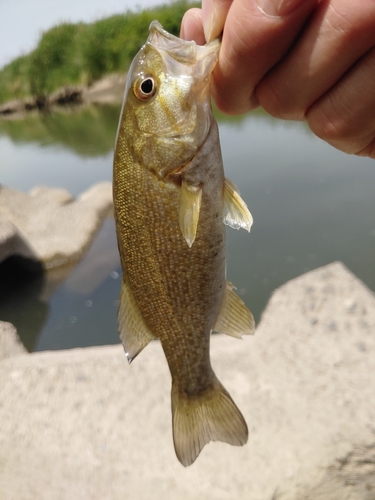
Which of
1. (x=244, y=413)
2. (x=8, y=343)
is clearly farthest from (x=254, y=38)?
(x=8, y=343)

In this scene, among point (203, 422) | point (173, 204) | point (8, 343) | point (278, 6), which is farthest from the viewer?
point (8, 343)

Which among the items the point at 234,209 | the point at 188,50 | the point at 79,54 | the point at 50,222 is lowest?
the point at 79,54

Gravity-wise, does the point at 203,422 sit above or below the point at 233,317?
below

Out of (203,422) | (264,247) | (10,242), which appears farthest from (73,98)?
(203,422)

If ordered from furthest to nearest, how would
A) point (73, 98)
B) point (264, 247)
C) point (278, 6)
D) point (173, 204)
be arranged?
point (73, 98)
point (264, 247)
point (173, 204)
point (278, 6)

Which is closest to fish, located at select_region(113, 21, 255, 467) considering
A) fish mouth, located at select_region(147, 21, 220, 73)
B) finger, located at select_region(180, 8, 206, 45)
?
fish mouth, located at select_region(147, 21, 220, 73)

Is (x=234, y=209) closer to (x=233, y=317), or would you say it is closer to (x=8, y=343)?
(x=233, y=317)

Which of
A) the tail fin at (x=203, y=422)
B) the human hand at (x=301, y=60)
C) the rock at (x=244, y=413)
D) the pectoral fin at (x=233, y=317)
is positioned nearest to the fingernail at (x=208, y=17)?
the human hand at (x=301, y=60)

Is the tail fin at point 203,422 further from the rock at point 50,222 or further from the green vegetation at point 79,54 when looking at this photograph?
the green vegetation at point 79,54

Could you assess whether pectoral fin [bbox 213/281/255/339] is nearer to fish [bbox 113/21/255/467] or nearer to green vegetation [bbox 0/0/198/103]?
fish [bbox 113/21/255/467]

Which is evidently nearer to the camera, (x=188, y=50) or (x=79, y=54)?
(x=188, y=50)
